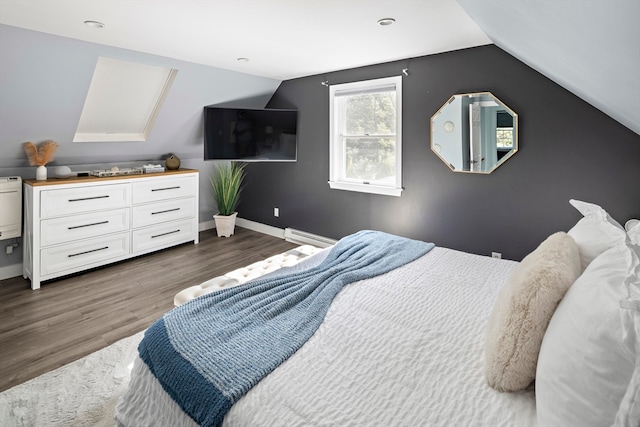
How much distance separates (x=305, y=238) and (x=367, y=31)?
2771 millimetres

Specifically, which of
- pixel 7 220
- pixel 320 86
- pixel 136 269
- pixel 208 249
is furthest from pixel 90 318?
pixel 320 86

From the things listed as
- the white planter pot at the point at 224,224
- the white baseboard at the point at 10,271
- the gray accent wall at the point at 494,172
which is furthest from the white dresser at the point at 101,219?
the gray accent wall at the point at 494,172

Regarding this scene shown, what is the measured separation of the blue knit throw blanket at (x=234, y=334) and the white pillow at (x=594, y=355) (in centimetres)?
86

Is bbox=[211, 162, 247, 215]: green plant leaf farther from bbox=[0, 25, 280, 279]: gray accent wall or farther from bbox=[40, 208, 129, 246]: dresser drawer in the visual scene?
bbox=[40, 208, 129, 246]: dresser drawer

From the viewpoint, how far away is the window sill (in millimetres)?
3920

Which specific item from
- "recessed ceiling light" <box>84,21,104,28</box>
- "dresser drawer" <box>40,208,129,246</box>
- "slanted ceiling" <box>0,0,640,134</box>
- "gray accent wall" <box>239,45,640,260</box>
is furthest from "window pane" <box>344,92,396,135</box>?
"dresser drawer" <box>40,208,129,246</box>

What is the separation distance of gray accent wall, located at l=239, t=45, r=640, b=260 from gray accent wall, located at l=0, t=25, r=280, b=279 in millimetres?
1202

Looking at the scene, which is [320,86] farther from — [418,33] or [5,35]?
[5,35]

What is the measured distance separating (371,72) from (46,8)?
9.44 feet

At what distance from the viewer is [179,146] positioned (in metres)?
4.83

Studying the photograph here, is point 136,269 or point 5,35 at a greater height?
point 5,35

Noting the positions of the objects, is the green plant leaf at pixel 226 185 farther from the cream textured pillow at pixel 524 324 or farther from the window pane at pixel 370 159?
the cream textured pillow at pixel 524 324

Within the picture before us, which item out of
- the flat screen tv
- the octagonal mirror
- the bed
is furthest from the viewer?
the flat screen tv

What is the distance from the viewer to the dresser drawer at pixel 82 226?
3.47 meters
